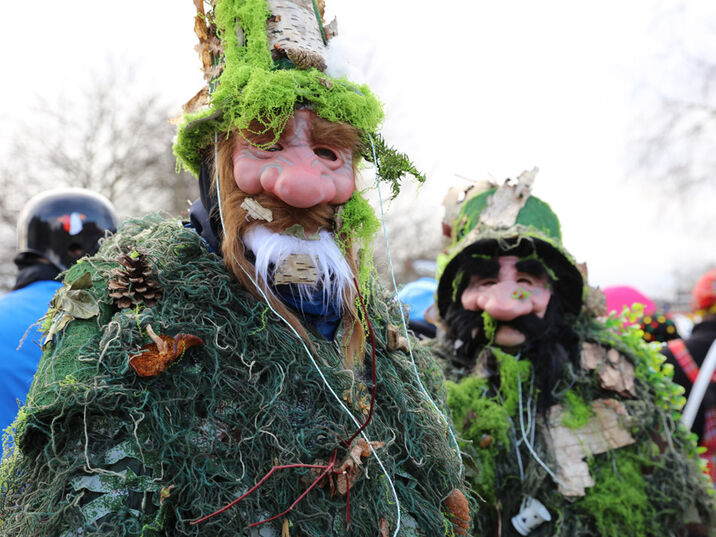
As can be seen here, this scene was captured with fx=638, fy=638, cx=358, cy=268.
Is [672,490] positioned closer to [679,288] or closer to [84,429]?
[84,429]

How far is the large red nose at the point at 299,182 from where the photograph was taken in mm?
1688

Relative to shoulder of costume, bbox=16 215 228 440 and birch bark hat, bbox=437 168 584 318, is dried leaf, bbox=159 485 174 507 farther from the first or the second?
birch bark hat, bbox=437 168 584 318

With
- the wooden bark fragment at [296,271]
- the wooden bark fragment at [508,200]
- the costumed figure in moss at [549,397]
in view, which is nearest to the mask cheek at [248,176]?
the wooden bark fragment at [296,271]

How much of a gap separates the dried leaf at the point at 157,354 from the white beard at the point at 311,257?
0.94ft

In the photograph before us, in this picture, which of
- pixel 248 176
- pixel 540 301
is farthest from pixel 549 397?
pixel 248 176

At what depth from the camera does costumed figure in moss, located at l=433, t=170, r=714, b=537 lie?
8.89ft

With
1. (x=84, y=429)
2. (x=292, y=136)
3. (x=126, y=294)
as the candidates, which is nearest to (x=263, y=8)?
(x=292, y=136)

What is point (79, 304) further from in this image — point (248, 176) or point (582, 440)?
point (582, 440)

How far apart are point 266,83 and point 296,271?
1.68 ft

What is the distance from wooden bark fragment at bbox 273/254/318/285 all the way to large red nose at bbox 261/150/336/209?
0.15 m

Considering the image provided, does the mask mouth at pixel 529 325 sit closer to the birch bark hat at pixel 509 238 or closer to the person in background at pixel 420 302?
the birch bark hat at pixel 509 238

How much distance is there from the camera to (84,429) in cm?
144

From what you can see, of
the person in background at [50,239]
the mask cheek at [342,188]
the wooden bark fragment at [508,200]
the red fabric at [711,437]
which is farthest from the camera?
the red fabric at [711,437]

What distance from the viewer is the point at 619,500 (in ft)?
8.77
